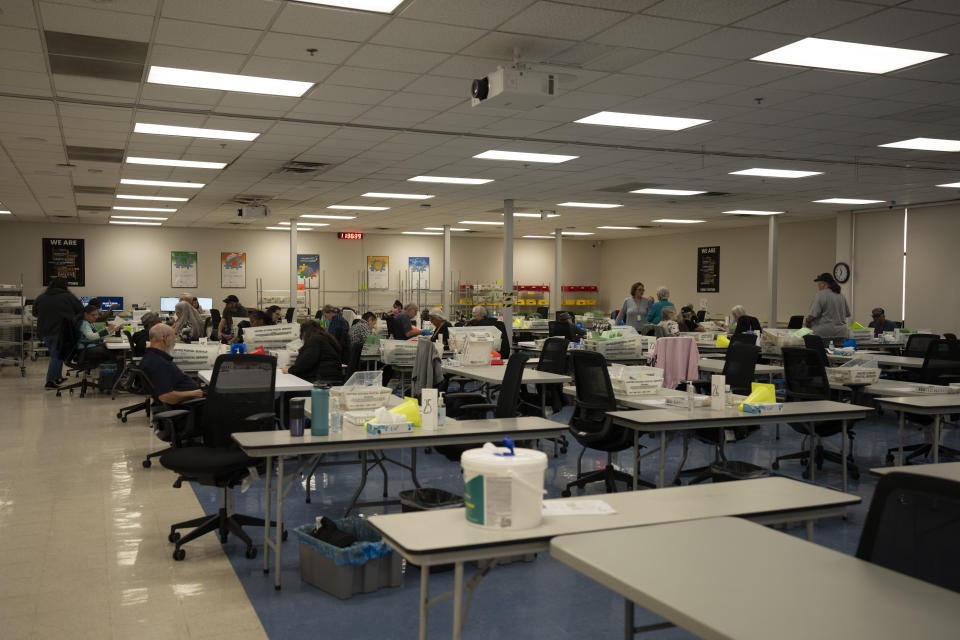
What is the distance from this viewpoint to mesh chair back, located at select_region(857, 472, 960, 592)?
1.69 m

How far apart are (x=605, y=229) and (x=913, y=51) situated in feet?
46.0

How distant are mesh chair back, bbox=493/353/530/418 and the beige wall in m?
14.0

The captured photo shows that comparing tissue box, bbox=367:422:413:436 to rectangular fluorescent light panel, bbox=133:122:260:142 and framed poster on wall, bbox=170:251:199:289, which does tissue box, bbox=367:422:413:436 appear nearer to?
rectangular fluorescent light panel, bbox=133:122:260:142

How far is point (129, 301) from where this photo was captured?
1872 cm

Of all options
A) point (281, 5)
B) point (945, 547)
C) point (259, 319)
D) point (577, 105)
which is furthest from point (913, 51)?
point (259, 319)

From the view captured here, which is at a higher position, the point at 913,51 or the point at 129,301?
the point at 913,51

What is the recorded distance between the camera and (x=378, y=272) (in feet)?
68.7

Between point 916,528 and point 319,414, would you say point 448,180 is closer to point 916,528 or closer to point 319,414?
point 319,414

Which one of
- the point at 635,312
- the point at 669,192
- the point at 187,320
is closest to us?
the point at 187,320

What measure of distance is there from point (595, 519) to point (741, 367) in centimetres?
484

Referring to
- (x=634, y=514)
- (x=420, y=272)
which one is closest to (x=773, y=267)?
(x=420, y=272)

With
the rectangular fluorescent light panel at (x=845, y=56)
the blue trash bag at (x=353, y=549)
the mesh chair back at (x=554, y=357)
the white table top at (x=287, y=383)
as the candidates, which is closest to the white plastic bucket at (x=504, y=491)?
the blue trash bag at (x=353, y=549)

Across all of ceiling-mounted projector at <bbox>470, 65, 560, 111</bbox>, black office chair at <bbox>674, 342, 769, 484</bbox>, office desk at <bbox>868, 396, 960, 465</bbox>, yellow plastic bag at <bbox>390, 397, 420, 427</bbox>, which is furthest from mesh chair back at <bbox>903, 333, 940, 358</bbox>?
yellow plastic bag at <bbox>390, 397, 420, 427</bbox>

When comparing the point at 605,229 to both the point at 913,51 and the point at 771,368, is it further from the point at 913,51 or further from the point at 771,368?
the point at 913,51
